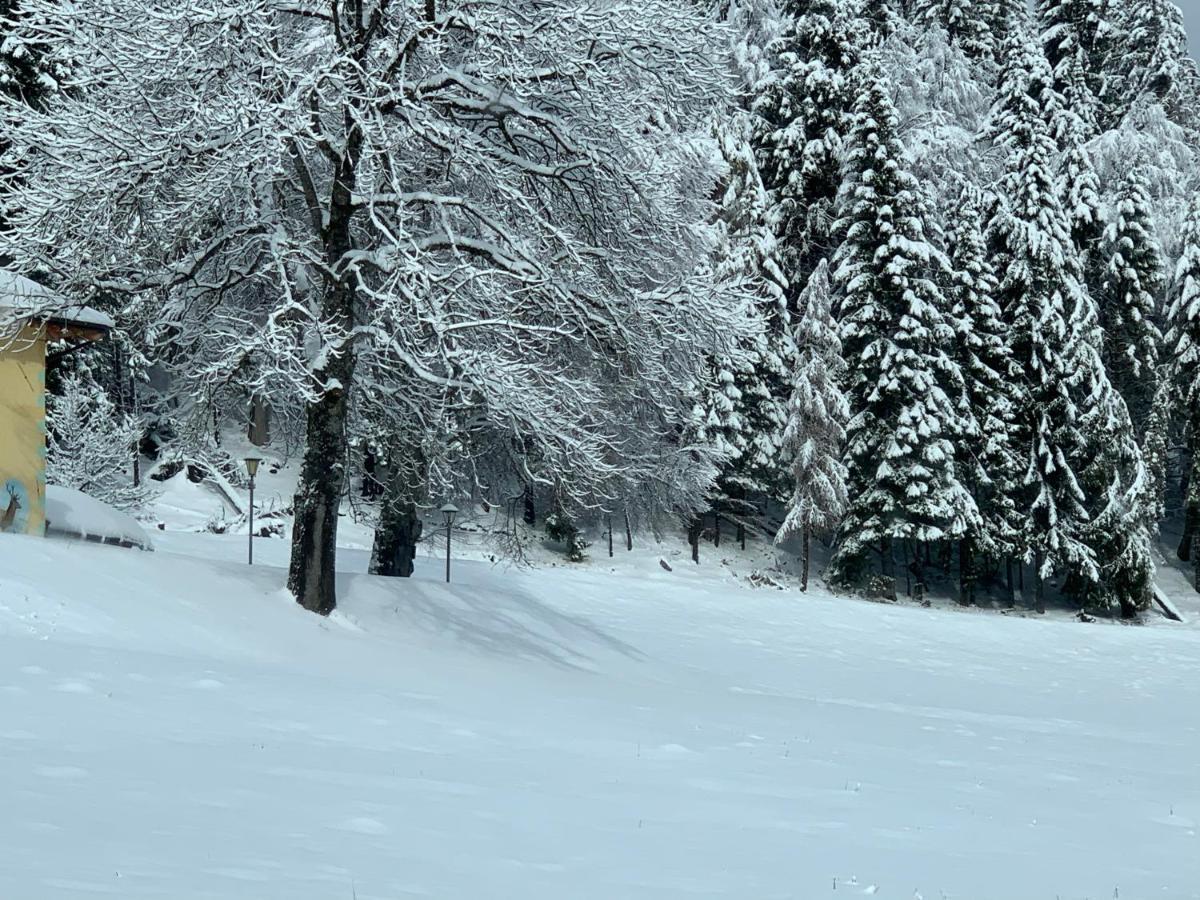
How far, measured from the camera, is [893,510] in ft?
117

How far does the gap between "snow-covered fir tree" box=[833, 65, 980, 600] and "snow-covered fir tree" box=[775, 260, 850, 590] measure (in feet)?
3.80

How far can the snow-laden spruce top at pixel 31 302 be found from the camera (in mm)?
13312

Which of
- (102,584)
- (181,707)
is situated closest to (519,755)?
(181,707)

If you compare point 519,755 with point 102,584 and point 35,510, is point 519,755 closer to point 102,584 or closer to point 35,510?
point 102,584

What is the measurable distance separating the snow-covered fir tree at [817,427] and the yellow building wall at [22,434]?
23.7 m

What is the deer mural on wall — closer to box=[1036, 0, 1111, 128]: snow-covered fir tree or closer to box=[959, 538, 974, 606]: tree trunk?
box=[959, 538, 974, 606]: tree trunk

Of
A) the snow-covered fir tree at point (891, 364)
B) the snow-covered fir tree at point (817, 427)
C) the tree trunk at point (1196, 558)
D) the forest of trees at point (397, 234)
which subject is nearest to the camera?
the forest of trees at point (397, 234)

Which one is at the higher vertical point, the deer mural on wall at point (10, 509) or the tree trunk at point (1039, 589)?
the deer mural on wall at point (10, 509)

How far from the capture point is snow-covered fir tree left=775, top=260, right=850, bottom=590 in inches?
1364

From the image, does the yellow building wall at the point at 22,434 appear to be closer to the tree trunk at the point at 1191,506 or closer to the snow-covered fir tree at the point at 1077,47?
the tree trunk at the point at 1191,506

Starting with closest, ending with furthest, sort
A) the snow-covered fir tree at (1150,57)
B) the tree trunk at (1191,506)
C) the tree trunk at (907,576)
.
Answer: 1. the tree trunk at (907,576)
2. the tree trunk at (1191,506)
3. the snow-covered fir tree at (1150,57)

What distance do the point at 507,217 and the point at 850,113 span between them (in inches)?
1048

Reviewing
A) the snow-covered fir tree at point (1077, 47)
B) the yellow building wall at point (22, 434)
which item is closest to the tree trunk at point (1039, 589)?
the snow-covered fir tree at point (1077, 47)

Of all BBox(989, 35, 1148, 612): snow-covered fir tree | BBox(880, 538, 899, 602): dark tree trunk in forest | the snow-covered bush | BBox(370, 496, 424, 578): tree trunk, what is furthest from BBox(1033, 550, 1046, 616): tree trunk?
the snow-covered bush
